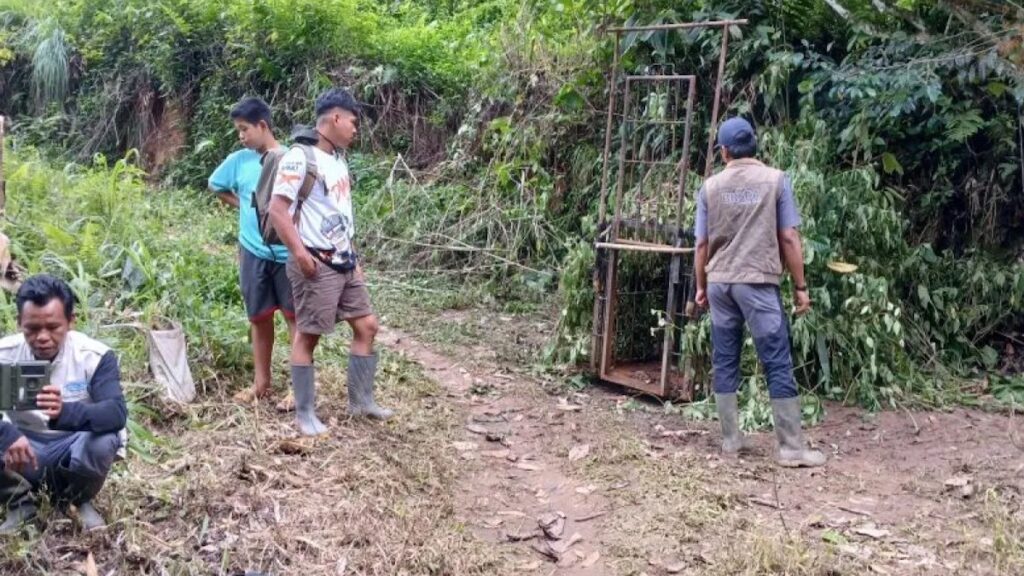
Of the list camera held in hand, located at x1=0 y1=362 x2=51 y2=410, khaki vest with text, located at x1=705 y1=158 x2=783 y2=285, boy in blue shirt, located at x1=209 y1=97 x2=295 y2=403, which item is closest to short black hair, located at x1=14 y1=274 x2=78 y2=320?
camera held in hand, located at x1=0 y1=362 x2=51 y2=410

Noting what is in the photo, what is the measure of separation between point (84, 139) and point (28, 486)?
460 inches

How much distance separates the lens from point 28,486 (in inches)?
138

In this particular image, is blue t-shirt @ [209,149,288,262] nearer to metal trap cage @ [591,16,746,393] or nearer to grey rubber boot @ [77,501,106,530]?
grey rubber boot @ [77,501,106,530]

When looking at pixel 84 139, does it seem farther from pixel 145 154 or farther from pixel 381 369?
pixel 381 369

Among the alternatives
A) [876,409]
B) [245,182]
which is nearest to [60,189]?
[245,182]

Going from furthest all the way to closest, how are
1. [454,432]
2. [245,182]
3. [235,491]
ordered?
1. [454,432]
2. [245,182]
3. [235,491]

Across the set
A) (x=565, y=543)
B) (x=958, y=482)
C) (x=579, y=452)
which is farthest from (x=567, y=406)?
(x=958, y=482)

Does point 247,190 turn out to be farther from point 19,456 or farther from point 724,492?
point 724,492

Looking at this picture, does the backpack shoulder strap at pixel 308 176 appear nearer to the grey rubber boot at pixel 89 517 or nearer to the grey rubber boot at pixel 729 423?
the grey rubber boot at pixel 89 517

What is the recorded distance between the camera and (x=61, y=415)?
3461 millimetres

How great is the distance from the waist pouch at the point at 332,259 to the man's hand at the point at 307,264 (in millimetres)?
54

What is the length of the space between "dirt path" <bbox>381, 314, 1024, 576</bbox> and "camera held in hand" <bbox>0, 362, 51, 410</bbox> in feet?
6.15

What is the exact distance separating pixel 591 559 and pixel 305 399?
1.64 meters

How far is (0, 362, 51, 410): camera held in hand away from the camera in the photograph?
10.2ft
